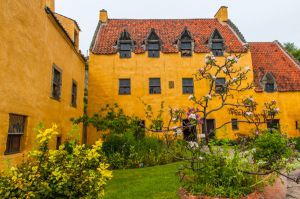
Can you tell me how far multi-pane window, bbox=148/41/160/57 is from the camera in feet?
73.6

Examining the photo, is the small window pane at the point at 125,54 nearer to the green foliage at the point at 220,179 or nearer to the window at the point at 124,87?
the window at the point at 124,87

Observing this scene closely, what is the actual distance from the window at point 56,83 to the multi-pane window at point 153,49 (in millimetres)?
10218

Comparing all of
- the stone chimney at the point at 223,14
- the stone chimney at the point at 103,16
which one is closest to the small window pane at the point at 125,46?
the stone chimney at the point at 103,16

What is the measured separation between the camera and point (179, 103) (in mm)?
21875

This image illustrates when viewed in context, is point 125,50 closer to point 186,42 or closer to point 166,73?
point 166,73

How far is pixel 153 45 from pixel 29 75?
1407 centimetres

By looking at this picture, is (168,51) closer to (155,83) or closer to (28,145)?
(155,83)

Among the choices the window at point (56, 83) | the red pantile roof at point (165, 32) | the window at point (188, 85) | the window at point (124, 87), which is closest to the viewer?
the window at point (56, 83)

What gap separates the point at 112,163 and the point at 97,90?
10149 millimetres

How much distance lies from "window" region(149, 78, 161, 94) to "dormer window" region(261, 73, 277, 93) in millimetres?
9188

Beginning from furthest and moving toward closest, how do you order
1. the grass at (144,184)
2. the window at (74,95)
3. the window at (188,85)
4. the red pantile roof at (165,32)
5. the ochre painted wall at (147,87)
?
the red pantile roof at (165,32) < the window at (188,85) < the ochre painted wall at (147,87) < the window at (74,95) < the grass at (144,184)

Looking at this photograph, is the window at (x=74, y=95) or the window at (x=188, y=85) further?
the window at (x=188, y=85)

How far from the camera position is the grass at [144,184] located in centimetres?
758

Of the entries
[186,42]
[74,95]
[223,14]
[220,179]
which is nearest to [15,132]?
[220,179]
